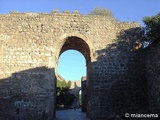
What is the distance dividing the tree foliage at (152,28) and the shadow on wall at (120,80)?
17.1 inches

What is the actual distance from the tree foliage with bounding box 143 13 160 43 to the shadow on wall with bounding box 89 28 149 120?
435mm

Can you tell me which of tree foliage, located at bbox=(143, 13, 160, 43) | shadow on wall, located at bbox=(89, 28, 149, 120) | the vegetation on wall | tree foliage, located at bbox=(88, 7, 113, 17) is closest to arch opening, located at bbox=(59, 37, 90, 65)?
shadow on wall, located at bbox=(89, 28, 149, 120)

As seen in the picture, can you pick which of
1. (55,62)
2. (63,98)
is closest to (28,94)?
(55,62)

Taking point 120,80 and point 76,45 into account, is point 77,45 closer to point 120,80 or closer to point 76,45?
point 76,45

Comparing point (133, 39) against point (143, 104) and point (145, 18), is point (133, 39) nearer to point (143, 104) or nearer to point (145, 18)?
point (145, 18)

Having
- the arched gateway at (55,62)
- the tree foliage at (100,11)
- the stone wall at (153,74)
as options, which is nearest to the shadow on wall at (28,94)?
the arched gateway at (55,62)

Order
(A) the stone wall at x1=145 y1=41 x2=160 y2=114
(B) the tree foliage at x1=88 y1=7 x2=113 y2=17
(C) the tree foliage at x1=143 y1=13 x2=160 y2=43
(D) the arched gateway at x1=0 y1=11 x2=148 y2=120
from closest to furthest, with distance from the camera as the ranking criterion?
(A) the stone wall at x1=145 y1=41 x2=160 y2=114
(D) the arched gateway at x1=0 y1=11 x2=148 y2=120
(C) the tree foliage at x1=143 y1=13 x2=160 y2=43
(B) the tree foliage at x1=88 y1=7 x2=113 y2=17

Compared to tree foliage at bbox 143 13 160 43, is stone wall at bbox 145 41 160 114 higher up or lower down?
lower down

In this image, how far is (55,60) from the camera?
36.1 feet

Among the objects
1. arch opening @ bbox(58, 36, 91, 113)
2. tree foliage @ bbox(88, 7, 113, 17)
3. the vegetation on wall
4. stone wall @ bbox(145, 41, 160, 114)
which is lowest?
the vegetation on wall

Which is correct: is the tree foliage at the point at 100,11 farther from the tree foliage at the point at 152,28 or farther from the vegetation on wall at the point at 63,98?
the tree foliage at the point at 152,28

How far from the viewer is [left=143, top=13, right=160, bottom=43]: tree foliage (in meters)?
10.3

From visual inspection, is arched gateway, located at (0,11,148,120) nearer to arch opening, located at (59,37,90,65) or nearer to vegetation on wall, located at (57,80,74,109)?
arch opening, located at (59,37,90,65)

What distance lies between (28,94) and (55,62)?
2091mm
